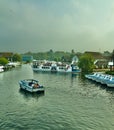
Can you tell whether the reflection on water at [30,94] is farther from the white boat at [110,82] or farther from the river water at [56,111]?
the white boat at [110,82]

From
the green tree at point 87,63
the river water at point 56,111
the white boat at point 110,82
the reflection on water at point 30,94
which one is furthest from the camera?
the green tree at point 87,63

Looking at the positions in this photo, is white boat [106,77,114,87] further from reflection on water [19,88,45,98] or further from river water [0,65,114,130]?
reflection on water [19,88,45,98]

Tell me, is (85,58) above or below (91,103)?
above

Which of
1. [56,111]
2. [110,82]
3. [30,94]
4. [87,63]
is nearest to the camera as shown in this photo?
[56,111]

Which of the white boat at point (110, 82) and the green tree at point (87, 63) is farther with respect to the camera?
the green tree at point (87, 63)

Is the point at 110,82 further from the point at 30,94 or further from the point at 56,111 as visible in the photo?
the point at 56,111

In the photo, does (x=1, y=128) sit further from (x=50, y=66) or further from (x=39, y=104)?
(x=50, y=66)

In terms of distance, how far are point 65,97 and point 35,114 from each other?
1684 cm

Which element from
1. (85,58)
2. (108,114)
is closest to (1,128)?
(108,114)

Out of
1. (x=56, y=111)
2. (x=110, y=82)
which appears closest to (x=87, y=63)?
(x=110, y=82)

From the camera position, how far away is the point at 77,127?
36.8m

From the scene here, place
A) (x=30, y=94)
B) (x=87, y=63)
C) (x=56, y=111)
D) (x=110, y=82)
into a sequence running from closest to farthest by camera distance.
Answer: (x=56, y=111) → (x=30, y=94) → (x=110, y=82) → (x=87, y=63)

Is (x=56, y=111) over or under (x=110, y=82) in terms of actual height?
under

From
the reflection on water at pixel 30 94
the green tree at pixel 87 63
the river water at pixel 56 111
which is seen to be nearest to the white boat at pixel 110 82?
the river water at pixel 56 111
